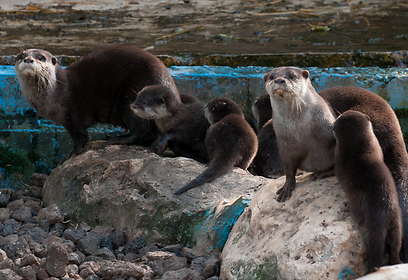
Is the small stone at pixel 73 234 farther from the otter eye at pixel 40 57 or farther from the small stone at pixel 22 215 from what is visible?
the otter eye at pixel 40 57

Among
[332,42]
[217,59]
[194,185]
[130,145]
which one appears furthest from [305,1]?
[194,185]

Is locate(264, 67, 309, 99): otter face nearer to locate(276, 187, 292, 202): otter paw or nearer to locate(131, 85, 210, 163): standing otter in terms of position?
locate(276, 187, 292, 202): otter paw

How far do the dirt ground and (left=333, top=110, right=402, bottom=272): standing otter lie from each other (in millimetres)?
3267

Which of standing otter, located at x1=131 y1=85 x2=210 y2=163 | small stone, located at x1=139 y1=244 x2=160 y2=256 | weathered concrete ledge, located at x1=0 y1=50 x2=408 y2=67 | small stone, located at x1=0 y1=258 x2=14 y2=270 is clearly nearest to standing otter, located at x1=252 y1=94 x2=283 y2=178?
standing otter, located at x1=131 y1=85 x2=210 y2=163

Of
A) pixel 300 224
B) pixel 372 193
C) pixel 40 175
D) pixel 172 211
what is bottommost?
pixel 40 175

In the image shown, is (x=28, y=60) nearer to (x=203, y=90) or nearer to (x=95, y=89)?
(x=95, y=89)

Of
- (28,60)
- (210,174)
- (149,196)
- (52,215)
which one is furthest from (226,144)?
(28,60)

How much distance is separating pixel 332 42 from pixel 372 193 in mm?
4324

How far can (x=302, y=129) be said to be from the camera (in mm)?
3121

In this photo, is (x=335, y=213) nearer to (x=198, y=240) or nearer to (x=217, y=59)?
(x=198, y=240)

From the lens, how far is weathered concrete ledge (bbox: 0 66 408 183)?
4906 millimetres

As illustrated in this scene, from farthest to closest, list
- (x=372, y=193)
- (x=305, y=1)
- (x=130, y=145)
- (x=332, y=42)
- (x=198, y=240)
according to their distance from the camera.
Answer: (x=305, y=1) → (x=332, y=42) → (x=130, y=145) → (x=198, y=240) → (x=372, y=193)

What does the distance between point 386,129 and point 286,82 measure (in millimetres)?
712

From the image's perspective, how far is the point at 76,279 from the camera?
9.93 ft
